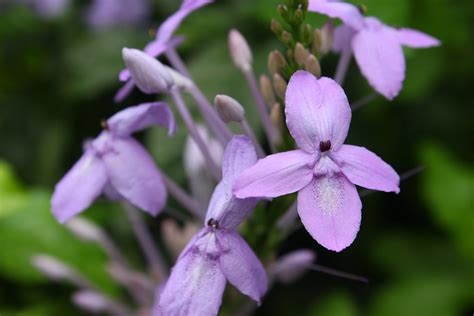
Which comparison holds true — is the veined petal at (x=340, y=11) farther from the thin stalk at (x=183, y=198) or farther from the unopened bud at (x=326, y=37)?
the thin stalk at (x=183, y=198)

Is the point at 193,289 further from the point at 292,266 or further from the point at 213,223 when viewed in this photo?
the point at 292,266

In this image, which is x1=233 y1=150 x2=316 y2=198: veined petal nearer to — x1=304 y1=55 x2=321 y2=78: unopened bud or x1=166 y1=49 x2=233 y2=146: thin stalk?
x1=304 y1=55 x2=321 y2=78: unopened bud

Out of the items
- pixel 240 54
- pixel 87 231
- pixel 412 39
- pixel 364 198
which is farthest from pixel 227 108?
pixel 364 198

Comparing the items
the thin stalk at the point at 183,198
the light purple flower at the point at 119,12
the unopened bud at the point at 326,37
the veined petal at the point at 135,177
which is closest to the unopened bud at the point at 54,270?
the thin stalk at the point at 183,198

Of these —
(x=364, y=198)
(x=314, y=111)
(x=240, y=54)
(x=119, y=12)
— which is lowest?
(x=364, y=198)

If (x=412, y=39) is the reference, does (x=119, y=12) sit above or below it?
above
